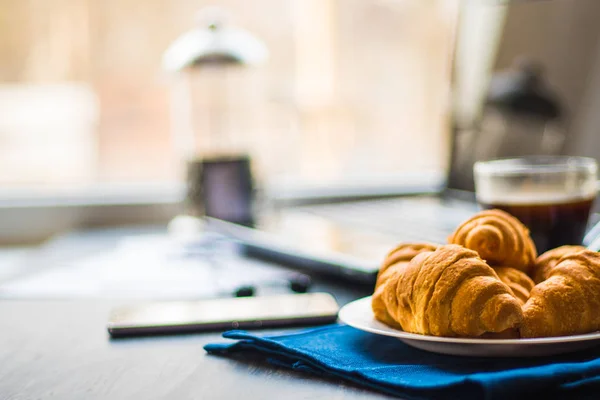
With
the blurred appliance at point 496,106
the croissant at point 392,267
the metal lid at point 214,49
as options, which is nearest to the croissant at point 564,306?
the croissant at point 392,267

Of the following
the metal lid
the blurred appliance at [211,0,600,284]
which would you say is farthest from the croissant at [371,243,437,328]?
the metal lid

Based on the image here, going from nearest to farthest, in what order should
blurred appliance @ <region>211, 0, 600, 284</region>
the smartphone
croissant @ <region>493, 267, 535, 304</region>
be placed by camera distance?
croissant @ <region>493, 267, 535, 304</region> → the smartphone → blurred appliance @ <region>211, 0, 600, 284</region>

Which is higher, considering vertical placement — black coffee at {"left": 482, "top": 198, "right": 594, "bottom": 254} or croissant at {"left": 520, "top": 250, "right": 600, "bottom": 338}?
black coffee at {"left": 482, "top": 198, "right": 594, "bottom": 254}

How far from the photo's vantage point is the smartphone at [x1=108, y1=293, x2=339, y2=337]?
2.52 ft

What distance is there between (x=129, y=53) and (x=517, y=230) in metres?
1.60

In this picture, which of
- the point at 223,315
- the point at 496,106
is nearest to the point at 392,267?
the point at 223,315

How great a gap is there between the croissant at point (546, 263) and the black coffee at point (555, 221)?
159mm

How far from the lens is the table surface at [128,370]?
1.89 ft

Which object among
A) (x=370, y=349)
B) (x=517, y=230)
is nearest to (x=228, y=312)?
(x=370, y=349)

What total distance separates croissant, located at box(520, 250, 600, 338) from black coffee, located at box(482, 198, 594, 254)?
0.23 metres

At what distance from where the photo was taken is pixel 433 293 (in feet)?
1.89

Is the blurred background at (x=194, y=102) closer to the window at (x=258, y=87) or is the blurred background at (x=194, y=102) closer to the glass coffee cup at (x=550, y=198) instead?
the window at (x=258, y=87)

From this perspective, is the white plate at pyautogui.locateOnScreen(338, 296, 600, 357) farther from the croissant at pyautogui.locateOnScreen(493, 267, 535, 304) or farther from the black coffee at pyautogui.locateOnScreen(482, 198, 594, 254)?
the black coffee at pyautogui.locateOnScreen(482, 198, 594, 254)

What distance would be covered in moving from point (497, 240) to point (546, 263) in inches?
2.2
